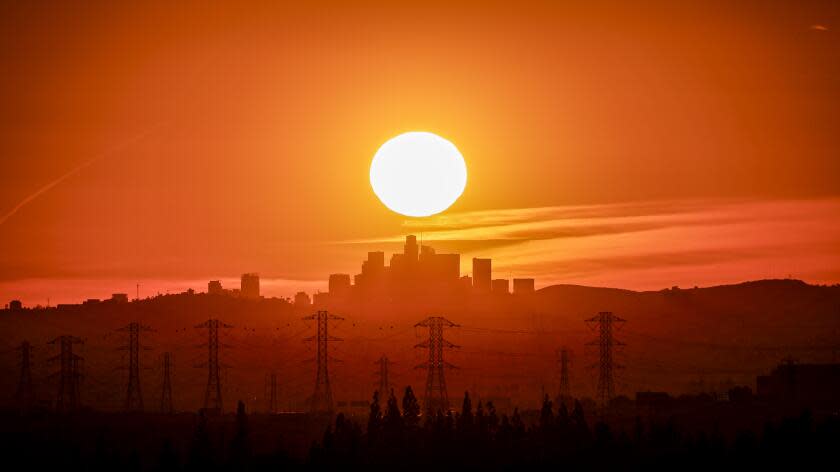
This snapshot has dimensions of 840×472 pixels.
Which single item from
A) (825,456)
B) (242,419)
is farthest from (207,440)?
(825,456)

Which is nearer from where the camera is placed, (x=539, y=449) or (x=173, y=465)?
(x=173, y=465)

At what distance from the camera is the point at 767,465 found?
605 ft

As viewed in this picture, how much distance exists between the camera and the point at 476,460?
633 ft

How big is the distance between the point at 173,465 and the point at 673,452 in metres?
55.5

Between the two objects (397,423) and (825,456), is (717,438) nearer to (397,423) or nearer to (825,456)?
(825,456)

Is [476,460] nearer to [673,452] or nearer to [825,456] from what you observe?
[673,452]

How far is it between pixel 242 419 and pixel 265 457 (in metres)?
6.62

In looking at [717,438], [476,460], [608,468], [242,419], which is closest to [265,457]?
[242,419]

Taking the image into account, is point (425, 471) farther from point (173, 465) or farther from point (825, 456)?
point (825, 456)

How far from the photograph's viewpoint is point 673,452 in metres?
190

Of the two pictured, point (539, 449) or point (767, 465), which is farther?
point (539, 449)

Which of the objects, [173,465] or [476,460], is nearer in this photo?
[173,465]

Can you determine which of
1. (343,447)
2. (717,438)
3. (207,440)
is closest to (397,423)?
(343,447)

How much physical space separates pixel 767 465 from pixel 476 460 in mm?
32457
